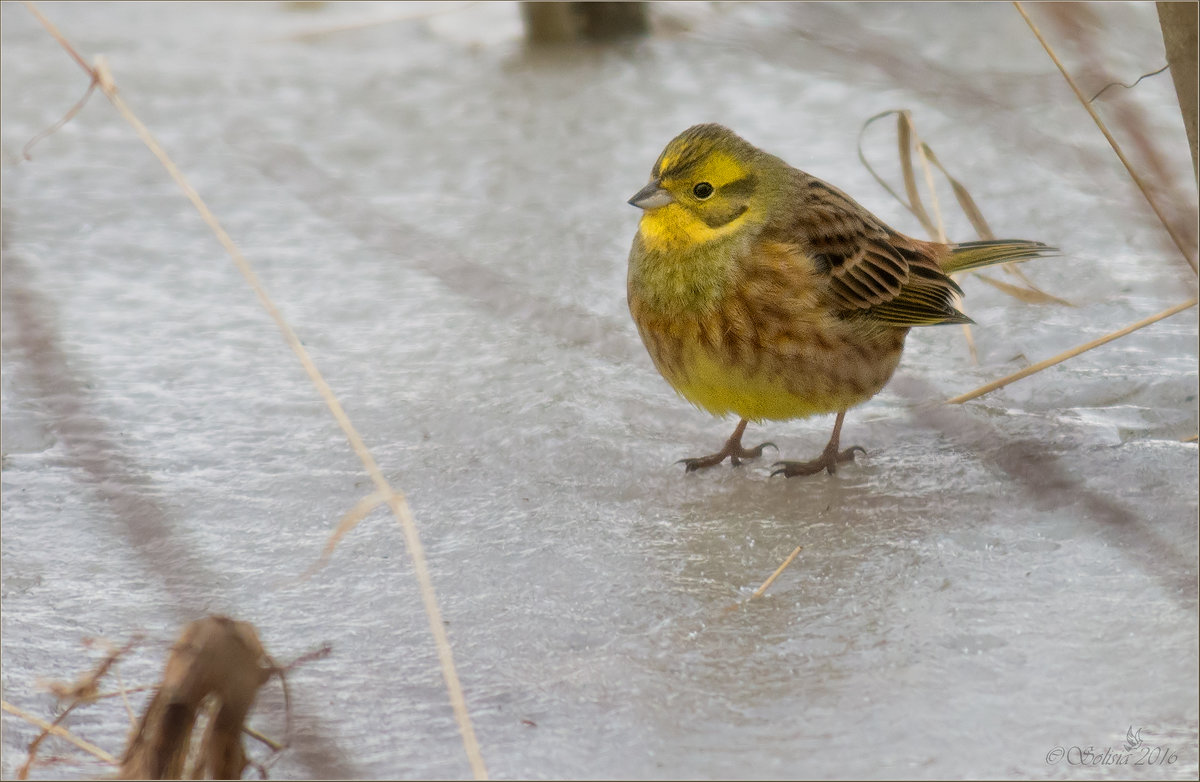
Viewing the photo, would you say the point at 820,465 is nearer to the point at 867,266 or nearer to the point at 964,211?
the point at 867,266

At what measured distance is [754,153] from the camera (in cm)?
338

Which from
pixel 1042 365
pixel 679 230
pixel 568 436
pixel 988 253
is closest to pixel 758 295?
pixel 679 230

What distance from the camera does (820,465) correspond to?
322cm

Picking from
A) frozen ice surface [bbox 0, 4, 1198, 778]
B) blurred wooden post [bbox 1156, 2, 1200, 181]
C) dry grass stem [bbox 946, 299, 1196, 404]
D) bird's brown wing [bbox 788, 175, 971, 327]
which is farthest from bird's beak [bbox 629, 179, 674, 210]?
blurred wooden post [bbox 1156, 2, 1200, 181]

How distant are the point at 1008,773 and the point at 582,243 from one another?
2.73 meters

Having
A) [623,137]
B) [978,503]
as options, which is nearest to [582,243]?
[623,137]

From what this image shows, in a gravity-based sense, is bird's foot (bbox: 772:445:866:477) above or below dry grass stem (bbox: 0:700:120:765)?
below

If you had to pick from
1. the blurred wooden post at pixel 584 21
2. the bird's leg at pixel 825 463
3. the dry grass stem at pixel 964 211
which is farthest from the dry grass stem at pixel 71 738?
the blurred wooden post at pixel 584 21

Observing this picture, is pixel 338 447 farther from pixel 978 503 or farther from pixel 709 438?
pixel 978 503

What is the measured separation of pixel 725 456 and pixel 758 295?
0.43 metres

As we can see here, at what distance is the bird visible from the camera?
10.3 ft

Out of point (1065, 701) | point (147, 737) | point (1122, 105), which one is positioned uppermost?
point (1122, 105)

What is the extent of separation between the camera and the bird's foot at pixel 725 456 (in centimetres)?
326

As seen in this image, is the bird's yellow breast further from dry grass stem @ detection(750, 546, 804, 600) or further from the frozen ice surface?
dry grass stem @ detection(750, 546, 804, 600)
